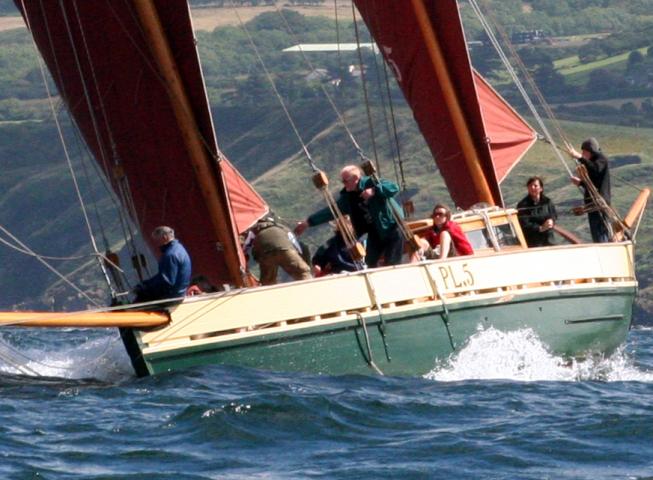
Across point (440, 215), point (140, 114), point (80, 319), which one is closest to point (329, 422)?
point (80, 319)

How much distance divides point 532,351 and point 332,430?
5537 mm

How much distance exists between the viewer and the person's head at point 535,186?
2300 centimetres

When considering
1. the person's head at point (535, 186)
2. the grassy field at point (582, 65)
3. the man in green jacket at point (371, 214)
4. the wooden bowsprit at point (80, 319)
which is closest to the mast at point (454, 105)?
the person's head at point (535, 186)

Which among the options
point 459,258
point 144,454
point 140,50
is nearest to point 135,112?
point 140,50

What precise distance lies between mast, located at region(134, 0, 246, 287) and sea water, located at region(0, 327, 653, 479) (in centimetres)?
159

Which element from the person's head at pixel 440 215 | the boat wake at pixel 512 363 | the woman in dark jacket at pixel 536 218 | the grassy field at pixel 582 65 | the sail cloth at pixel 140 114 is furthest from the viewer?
the grassy field at pixel 582 65

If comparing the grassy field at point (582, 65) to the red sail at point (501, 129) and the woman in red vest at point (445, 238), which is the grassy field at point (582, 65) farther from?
the woman in red vest at point (445, 238)

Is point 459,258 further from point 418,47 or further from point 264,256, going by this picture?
point 418,47

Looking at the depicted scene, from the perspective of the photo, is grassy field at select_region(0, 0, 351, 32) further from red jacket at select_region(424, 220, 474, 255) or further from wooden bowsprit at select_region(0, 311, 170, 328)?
wooden bowsprit at select_region(0, 311, 170, 328)

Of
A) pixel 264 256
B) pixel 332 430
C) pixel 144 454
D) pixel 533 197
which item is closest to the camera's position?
pixel 144 454

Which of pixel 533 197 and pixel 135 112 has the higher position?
pixel 135 112

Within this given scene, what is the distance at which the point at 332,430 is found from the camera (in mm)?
15992

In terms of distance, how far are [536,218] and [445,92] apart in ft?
6.73

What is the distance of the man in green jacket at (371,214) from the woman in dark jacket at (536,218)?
277cm
